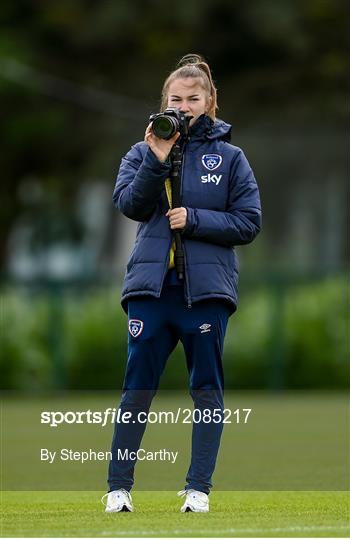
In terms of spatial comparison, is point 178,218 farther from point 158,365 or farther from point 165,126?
point 158,365

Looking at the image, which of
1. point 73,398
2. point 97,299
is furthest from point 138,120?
point 73,398

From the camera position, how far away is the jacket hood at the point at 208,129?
791 centimetres

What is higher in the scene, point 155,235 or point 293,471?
point 155,235

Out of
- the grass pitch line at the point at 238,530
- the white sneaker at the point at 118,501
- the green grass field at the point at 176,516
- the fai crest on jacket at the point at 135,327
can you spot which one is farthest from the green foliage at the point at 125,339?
the grass pitch line at the point at 238,530

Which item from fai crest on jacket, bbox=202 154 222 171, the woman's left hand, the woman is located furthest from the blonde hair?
the woman's left hand

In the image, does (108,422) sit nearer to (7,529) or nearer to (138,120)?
(7,529)

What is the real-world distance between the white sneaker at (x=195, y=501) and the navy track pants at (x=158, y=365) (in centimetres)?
2

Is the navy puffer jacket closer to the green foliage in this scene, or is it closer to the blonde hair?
the blonde hair

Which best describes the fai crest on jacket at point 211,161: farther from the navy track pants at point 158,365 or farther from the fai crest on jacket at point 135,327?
the fai crest on jacket at point 135,327

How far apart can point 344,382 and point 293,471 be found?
9.42 metres

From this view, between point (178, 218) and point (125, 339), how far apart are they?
37.6ft

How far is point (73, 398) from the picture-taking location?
1769cm

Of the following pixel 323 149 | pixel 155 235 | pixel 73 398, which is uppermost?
pixel 323 149

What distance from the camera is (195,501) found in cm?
784
